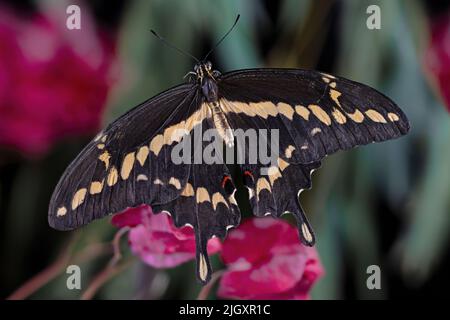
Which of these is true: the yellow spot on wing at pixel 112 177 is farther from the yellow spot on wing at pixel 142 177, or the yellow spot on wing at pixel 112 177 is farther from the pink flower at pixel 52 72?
the pink flower at pixel 52 72

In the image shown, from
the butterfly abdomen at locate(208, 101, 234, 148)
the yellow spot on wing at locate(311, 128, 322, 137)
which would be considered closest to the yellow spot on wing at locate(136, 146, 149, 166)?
the butterfly abdomen at locate(208, 101, 234, 148)

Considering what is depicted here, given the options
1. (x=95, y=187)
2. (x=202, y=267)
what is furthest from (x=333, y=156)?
(x=95, y=187)

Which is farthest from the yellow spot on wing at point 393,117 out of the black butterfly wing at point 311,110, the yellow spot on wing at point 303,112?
the yellow spot on wing at point 303,112

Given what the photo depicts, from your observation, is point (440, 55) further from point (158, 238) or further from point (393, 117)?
point (158, 238)

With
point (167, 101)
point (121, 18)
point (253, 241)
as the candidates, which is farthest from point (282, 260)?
point (121, 18)
